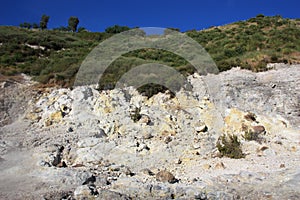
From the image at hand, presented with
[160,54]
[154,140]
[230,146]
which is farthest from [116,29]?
[230,146]

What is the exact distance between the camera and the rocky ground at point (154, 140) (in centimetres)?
582

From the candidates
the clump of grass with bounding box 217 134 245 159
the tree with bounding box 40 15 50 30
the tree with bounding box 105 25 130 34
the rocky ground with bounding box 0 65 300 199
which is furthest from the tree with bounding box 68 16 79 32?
the clump of grass with bounding box 217 134 245 159

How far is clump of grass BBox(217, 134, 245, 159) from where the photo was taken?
769 cm

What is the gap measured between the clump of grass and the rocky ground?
191 millimetres

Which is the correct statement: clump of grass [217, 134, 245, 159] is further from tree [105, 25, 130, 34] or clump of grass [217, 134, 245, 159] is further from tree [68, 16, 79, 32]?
tree [68, 16, 79, 32]

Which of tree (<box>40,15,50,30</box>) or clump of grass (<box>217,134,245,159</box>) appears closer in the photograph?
clump of grass (<box>217,134,245,159</box>)

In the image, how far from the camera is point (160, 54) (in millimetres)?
19172

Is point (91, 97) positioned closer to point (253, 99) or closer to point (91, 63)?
point (91, 63)

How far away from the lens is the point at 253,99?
33.8ft

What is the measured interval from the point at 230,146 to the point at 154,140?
2.46 meters

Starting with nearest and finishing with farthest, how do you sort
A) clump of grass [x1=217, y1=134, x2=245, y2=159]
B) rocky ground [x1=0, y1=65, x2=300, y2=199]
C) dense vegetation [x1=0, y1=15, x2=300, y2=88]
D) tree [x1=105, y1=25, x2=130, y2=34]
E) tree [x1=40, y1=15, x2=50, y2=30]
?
rocky ground [x1=0, y1=65, x2=300, y2=199]
clump of grass [x1=217, y1=134, x2=245, y2=159]
dense vegetation [x1=0, y1=15, x2=300, y2=88]
tree [x1=105, y1=25, x2=130, y2=34]
tree [x1=40, y1=15, x2=50, y2=30]

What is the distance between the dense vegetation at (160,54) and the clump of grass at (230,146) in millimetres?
5377

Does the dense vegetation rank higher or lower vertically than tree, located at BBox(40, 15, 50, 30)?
lower

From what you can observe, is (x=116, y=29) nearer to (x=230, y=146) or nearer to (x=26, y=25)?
(x=26, y=25)
